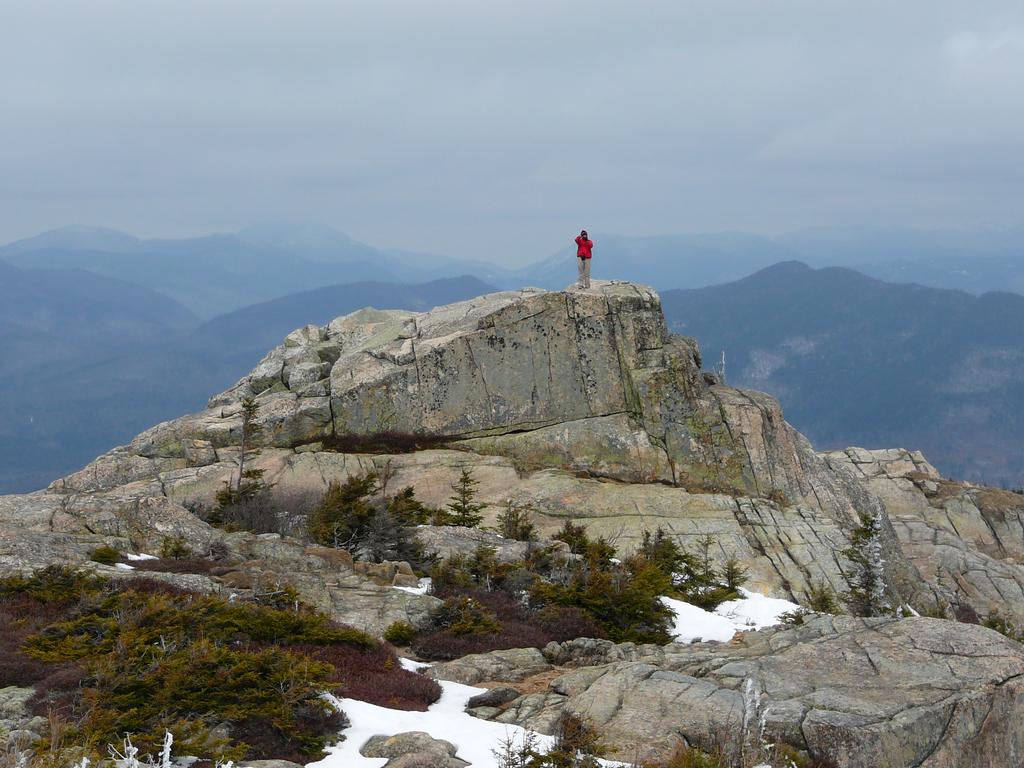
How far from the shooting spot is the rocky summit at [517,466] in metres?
22.4

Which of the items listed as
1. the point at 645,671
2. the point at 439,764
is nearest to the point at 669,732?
the point at 645,671

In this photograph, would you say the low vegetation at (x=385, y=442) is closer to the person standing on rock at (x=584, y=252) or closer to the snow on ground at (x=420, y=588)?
the person standing on rock at (x=584, y=252)

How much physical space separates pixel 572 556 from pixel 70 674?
15923 millimetres

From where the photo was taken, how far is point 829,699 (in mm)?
13516

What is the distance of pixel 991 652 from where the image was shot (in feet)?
48.3

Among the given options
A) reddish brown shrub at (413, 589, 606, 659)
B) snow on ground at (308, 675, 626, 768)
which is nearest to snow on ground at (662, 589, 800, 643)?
reddish brown shrub at (413, 589, 606, 659)

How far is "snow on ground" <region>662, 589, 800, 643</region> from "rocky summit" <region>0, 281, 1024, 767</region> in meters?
2.26

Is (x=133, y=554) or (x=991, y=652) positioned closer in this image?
(x=991, y=652)

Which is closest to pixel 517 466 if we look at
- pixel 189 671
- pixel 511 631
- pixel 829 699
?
pixel 511 631

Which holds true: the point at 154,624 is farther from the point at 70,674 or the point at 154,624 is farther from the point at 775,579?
the point at 775,579

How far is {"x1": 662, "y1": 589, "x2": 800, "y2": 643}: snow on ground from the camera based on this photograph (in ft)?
69.6

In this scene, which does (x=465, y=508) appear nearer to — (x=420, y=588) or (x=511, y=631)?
(x=420, y=588)

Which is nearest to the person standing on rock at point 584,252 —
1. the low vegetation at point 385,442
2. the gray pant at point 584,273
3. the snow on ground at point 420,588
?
the gray pant at point 584,273

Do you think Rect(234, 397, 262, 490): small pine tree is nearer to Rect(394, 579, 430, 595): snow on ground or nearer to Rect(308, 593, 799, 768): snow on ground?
Rect(394, 579, 430, 595): snow on ground
